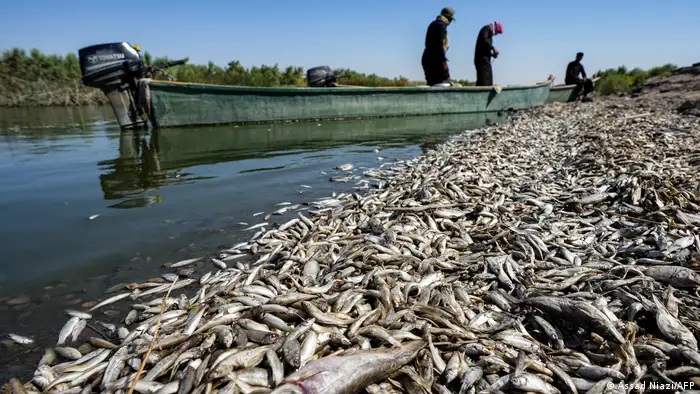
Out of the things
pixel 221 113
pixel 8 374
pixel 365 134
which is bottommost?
pixel 8 374

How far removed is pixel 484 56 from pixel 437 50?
3174 mm

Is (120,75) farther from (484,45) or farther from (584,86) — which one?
(584,86)

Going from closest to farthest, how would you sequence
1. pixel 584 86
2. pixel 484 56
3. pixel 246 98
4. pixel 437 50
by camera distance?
pixel 246 98
pixel 437 50
pixel 484 56
pixel 584 86

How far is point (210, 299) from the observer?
2947 millimetres

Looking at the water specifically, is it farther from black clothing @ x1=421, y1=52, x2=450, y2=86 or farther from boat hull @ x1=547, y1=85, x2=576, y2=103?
boat hull @ x1=547, y1=85, x2=576, y2=103

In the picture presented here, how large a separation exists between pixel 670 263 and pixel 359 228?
2.73 metres

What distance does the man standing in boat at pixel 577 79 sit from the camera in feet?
72.8

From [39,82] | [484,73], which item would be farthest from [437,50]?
[39,82]

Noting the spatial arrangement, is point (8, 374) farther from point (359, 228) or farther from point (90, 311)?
point (359, 228)

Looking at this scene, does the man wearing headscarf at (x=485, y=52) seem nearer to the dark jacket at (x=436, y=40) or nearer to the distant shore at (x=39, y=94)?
the dark jacket at (x=436, y=40)

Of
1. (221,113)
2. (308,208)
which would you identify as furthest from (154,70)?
(308,208)

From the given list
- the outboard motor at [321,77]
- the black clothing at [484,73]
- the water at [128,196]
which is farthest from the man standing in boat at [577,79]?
the water at [128,196]

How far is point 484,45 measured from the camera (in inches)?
653

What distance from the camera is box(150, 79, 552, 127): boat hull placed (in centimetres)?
1214
